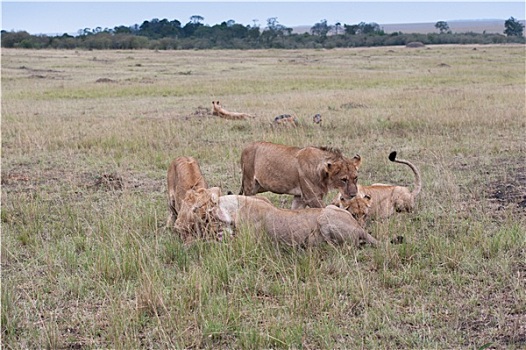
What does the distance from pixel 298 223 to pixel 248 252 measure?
0.63 meters

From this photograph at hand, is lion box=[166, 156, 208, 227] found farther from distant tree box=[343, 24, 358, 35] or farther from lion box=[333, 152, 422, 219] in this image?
distant tree box=[343, 24, 358, 35]

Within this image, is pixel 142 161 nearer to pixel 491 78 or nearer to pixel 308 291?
pixel 308 291

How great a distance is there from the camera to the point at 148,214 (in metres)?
7.09

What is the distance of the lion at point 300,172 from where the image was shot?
6.92 meters

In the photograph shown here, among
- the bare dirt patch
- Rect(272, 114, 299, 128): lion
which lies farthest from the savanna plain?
Rect(272, 114, 299, 128): lion

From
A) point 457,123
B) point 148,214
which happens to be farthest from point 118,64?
point 148,214

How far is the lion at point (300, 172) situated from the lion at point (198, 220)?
4.48ft

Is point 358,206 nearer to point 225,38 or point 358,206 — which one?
point 358,206

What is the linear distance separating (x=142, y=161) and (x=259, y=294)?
18.6ft

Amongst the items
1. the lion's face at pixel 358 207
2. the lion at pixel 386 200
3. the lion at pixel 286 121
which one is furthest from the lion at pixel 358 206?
the lion at pixel 286 121

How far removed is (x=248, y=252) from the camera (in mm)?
5590

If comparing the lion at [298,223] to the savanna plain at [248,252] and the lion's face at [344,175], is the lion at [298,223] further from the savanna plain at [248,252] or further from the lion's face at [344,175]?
the lion's face at [344,175]

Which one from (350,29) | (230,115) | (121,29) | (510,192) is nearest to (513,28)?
(350,29)

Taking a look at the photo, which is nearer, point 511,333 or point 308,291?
point 511,333
